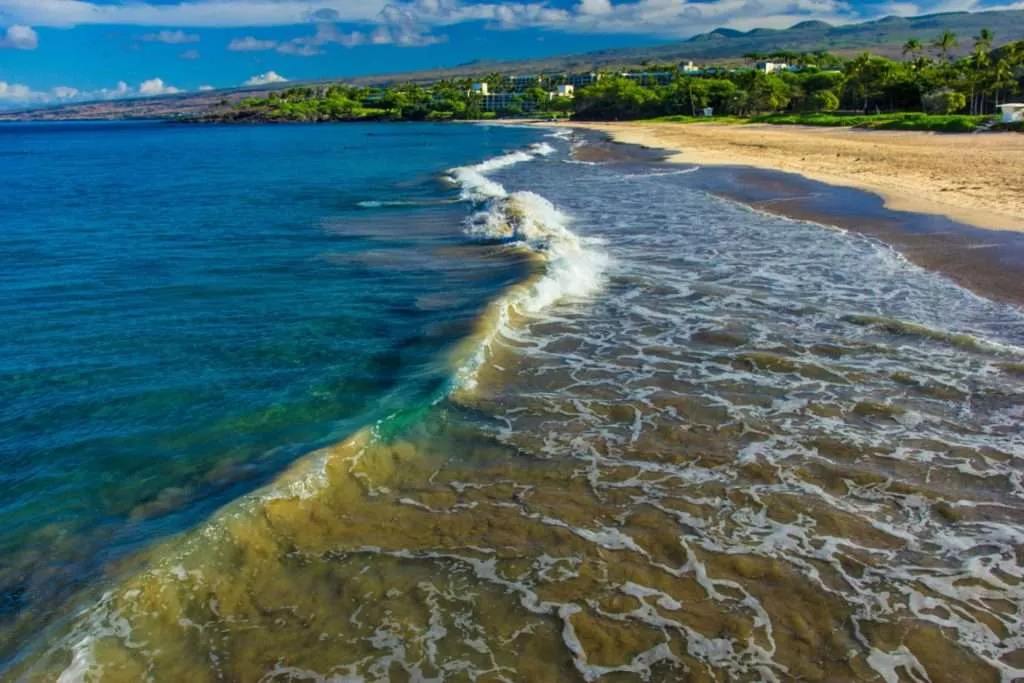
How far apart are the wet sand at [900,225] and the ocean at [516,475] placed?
86 cm

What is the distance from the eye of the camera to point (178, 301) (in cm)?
1543

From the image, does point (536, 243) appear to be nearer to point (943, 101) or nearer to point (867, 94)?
point (943, 101)

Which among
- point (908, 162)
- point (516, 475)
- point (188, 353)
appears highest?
point (908, 162)

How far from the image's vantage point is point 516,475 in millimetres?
7938

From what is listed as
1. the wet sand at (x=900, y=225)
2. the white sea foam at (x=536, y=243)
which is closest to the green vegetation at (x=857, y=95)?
the wet sand at (x=900, y=225)

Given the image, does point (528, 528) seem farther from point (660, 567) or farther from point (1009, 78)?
point (1009, 78)

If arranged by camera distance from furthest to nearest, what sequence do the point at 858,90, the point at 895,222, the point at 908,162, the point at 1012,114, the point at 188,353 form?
the point at 858,90, the point at 1012,114, the point at 908,162, the point at 895,222, the point at 188,353

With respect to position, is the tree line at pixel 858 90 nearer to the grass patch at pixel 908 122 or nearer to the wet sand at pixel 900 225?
the grass patch at pixel 908 122

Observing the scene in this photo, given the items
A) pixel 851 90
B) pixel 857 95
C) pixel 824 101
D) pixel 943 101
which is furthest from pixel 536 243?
pixel 824 101

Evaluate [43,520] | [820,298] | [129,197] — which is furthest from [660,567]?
[129,197]

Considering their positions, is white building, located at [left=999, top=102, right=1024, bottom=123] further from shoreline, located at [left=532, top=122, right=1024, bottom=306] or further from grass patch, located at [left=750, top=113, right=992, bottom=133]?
shoreline, located at [left=532, top=122, right=1024, bottom=306]

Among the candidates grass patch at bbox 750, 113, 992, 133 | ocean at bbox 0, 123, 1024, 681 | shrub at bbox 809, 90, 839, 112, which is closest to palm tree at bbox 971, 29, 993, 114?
grass patch at bbox 750, 113, 992, 133

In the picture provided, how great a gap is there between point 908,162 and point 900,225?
60.0 feet

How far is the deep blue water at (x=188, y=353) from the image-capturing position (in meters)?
7.63
